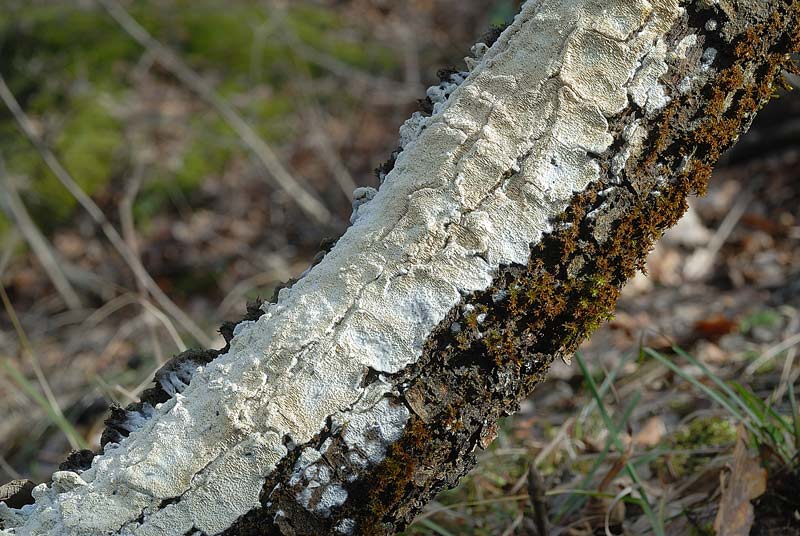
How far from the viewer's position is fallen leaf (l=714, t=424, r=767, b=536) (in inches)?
62.3

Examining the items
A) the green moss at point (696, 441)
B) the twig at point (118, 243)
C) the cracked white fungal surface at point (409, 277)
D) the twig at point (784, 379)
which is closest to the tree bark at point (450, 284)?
the cracked white fungal surface at point (409, 277)

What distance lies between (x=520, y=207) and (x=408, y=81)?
6.08 m

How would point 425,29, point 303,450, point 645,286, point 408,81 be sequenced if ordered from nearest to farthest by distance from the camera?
point 303,450 → point 645,286 → point 408,81 → point 425,29

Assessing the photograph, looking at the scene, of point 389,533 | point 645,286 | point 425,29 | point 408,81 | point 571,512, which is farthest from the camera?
point 425,29

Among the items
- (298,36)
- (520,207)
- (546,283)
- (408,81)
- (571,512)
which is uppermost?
(298,36)

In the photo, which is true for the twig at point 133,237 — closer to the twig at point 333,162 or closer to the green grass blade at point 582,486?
the twig at point 333,162

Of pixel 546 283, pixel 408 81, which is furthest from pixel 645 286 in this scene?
pixel 408 81

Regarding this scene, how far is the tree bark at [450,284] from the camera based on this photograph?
106 cm

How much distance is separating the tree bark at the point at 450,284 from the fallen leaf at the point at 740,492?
2.69 feet

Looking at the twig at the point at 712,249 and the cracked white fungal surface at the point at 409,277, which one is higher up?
the cracked white fungal surface at the point at 409,277

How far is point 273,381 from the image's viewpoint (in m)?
1.06

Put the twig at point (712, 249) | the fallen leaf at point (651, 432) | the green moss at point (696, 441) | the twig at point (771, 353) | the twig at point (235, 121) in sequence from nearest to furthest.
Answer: the green moss at point (696, 441) → the fallen leaf at point (651, 432) → the twig at point (771, 353) → the twig at point (712, 249) → the twig at point (235, 121)

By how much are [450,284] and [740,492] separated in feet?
3.46

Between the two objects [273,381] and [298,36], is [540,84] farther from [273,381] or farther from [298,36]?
[298,36]
